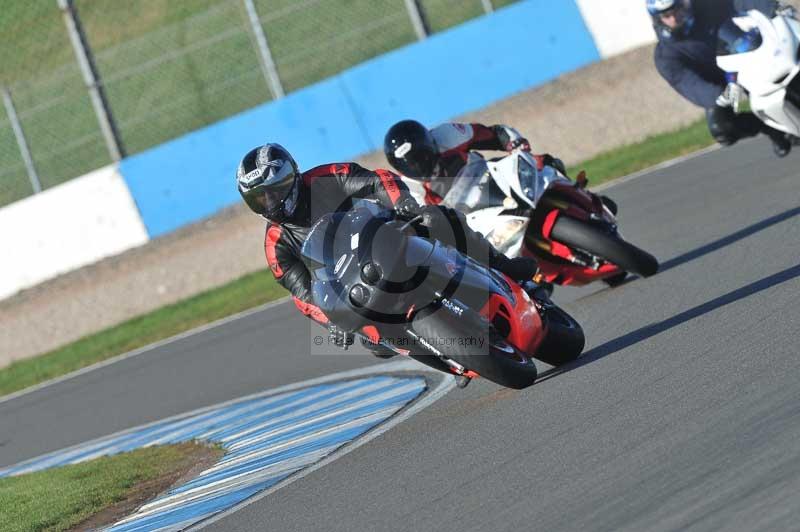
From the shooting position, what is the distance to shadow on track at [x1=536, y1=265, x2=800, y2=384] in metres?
7.43

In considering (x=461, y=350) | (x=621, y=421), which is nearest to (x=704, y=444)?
(x=621, y=421)

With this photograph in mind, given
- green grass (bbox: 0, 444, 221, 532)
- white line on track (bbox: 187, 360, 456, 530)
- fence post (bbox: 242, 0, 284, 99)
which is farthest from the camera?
fence post (bbox: 242, 0, 284, 99)

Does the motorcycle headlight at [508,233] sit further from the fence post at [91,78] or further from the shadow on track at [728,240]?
the fence post at [91,78]

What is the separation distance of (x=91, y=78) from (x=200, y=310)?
145 inches

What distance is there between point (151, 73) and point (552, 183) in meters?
11.1

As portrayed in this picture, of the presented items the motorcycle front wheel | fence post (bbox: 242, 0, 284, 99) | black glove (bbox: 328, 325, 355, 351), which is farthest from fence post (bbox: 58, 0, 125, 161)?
the motorcycle front wheel

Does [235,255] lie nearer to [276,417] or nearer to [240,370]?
[240,370]

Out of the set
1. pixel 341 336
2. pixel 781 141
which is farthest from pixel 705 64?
pixel 341 336

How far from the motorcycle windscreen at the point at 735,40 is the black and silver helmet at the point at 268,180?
3.84 meters

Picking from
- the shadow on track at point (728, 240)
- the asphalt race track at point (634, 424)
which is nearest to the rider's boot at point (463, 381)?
the asphalt race track at point (634, 424)

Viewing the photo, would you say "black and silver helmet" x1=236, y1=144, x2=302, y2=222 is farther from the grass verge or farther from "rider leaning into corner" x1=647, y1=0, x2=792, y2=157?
the grass verge

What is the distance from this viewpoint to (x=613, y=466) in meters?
5.01

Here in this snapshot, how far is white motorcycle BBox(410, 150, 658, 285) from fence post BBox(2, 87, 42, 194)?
34.3ft

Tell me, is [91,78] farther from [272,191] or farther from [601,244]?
[272,191]
